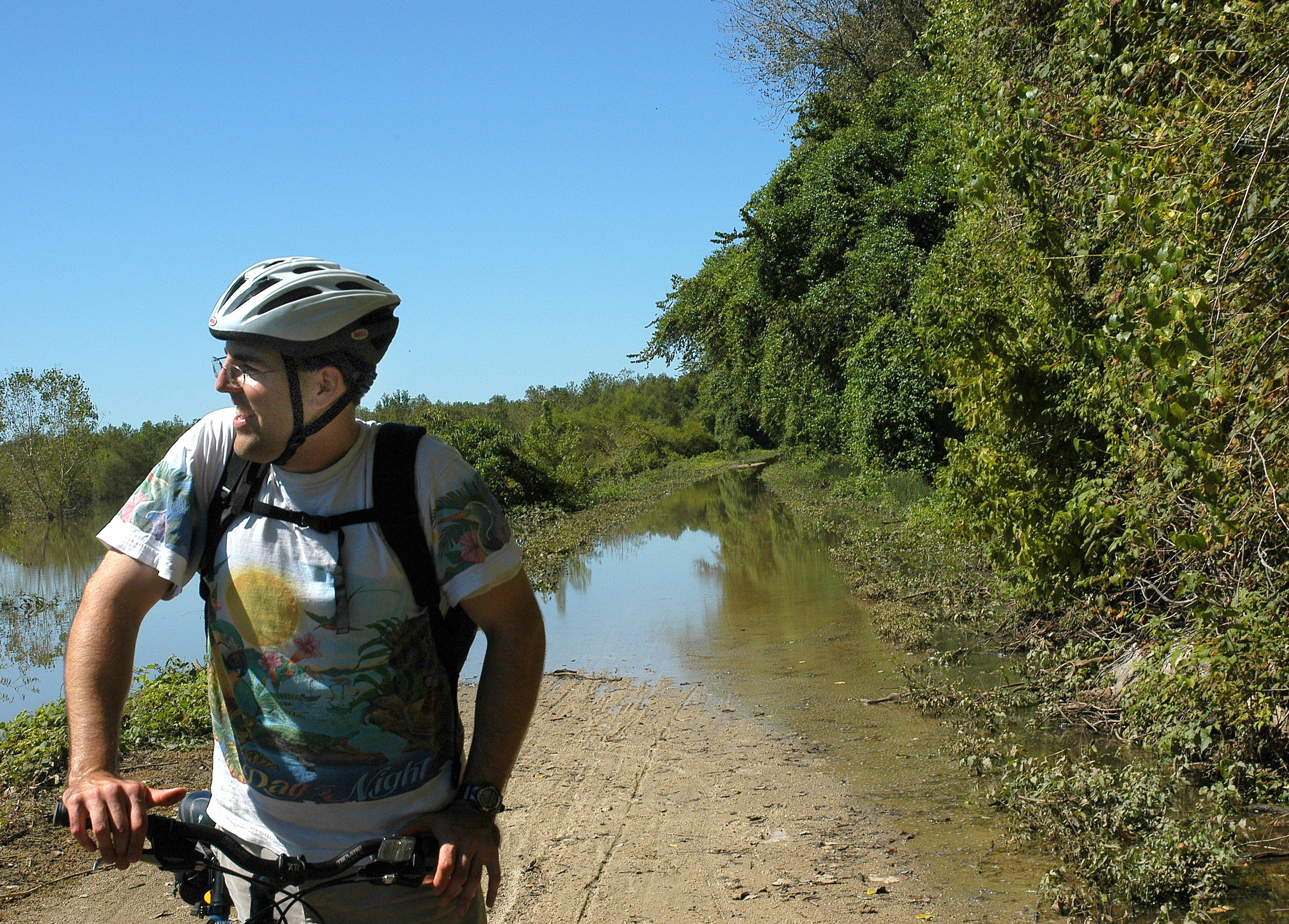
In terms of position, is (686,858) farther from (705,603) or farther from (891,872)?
(705,603)

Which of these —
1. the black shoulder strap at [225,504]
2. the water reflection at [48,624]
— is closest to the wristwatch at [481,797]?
the black shoulder strap at [225,504]

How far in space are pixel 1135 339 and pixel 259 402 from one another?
118 inches

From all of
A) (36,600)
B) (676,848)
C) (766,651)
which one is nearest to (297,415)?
(676,848)

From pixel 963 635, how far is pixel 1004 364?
10.6 feet

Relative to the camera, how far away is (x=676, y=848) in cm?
504

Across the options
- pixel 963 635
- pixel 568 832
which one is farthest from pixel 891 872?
pixel 963 635

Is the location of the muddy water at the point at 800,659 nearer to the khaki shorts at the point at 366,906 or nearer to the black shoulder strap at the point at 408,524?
the khaki shorts at the point at 366,906

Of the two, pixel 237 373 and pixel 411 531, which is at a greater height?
pixel 237 373

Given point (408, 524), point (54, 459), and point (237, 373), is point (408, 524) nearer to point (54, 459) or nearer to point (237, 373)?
point (237, 373)

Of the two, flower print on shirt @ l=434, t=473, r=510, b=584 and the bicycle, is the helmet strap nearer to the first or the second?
flower print on shirt @ l=434, t=473, r=510, b=584

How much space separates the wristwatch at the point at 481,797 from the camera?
1.96m

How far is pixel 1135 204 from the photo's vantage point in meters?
3.51

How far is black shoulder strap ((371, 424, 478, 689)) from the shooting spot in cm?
199

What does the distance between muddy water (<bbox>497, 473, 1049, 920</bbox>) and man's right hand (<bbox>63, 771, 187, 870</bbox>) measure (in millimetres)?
3471
